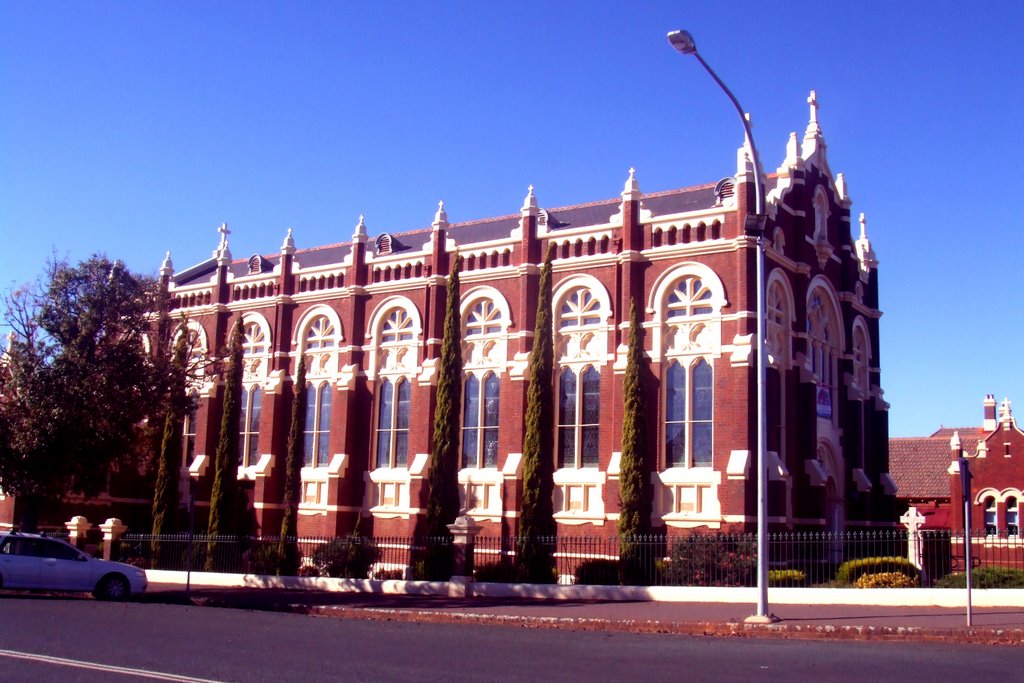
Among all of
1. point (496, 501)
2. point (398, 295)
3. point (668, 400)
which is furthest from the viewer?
point (398, 295)

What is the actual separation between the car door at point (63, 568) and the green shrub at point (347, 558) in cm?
713

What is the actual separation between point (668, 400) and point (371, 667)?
20.6 meters

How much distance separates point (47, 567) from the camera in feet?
74.8

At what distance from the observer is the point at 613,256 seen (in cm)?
3312

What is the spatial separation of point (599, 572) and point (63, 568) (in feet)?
42.7

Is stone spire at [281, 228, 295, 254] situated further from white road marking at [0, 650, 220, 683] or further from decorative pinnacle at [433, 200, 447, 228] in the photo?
white road marking at [0, 650, 220, 683]

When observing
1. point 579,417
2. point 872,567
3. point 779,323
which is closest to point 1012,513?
point 779,323

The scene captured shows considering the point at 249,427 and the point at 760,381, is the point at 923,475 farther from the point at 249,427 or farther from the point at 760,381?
the point at 760,381

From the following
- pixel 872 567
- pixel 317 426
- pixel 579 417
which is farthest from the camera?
pixel 317 426

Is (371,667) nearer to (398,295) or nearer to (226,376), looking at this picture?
(398,295)

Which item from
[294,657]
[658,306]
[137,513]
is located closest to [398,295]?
[658,306]

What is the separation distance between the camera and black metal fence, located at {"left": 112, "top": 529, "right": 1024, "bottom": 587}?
2461 centimetres

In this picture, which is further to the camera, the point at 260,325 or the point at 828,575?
the point at 260,325

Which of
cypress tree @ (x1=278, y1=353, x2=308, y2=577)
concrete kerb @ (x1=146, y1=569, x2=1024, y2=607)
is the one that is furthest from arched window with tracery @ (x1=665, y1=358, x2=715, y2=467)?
cypress tree @ (x1=278, y1=353, x2=308, y2=577)
